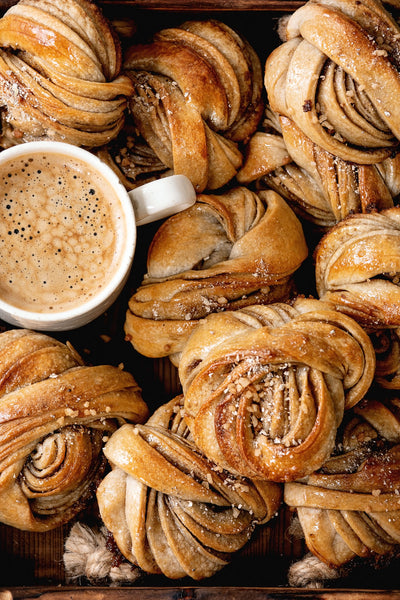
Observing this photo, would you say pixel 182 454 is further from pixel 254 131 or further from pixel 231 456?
pixel 254 131

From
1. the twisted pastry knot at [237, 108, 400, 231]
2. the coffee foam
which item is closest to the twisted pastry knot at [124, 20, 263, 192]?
the twisted pastry knot at [237, 108, 400, 231]

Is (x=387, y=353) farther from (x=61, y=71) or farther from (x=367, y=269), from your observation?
(x=61, y=71)

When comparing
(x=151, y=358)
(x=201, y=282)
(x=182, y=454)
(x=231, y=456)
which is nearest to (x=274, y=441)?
(x=231, y=456)

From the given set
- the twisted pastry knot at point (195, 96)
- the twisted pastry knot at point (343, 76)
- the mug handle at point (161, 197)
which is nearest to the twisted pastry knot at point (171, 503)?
the mug handle at point (161, 197)

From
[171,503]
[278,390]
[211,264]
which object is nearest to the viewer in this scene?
[278,390]

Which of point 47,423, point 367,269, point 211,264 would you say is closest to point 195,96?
point 211,264

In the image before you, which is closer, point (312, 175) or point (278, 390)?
point (278, 390)
